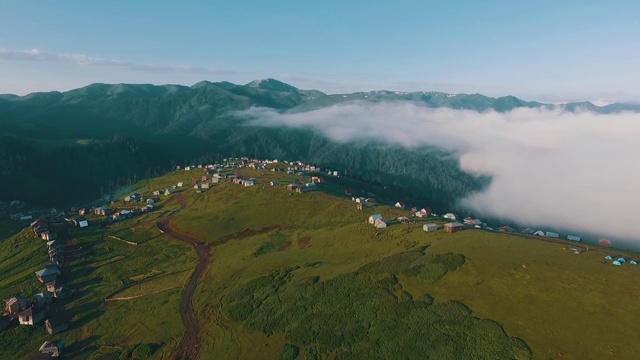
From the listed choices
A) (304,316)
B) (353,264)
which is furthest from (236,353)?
(353,264)

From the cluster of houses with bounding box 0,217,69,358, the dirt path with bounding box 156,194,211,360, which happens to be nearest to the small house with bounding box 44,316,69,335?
the cluster of houses with bounding box 0,217,69,358

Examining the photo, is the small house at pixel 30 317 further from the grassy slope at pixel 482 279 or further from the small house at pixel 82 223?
the small house at pixel 82 223

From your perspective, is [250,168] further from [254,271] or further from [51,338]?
[51,338]

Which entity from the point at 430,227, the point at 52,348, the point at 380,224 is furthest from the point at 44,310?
the point at 430,227

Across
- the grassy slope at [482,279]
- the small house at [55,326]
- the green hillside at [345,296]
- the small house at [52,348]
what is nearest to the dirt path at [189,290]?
the green hillside at [345,296]

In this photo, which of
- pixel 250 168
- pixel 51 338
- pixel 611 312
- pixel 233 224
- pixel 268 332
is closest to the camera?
pixel 611 312

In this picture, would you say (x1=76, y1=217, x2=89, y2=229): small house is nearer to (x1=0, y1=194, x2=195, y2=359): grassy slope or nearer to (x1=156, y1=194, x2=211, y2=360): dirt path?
(x1=0, y1=194, x2=195, y2=359): grassy slope

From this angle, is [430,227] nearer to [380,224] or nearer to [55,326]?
[380,224]
